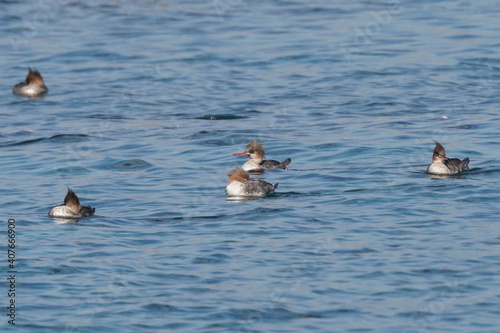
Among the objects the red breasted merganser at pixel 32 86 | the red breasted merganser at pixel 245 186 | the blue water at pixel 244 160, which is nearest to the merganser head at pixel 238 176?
the red breasted merganser at pixel 245 186

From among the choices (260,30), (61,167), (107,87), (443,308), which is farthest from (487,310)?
(260,30)

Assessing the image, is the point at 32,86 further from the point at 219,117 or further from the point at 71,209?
the point at 71,209

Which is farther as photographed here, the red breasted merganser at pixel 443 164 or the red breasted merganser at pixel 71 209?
the red breasted merganser at pixel 443 164

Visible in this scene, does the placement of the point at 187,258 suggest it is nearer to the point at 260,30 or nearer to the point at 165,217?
the point at 165,217

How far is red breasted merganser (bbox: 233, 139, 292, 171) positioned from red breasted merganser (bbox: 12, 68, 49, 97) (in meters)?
10.6

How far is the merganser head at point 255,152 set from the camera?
Result: 934 inches

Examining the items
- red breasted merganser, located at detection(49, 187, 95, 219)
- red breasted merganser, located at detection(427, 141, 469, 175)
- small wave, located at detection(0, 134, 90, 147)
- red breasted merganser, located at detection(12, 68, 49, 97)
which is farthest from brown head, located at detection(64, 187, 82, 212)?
red breasted merganser, located at detection(12, 68, 49, 97)

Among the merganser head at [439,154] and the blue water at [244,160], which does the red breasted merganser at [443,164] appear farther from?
the blue water at [244,160]

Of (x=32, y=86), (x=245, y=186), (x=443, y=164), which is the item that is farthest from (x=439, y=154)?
(x=32, y=86)

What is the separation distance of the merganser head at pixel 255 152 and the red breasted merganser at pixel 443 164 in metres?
3.79

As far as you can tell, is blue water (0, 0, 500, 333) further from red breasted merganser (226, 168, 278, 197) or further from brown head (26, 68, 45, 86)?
brown head (26, 68, 45, 86)

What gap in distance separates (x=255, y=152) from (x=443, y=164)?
13.7 feet

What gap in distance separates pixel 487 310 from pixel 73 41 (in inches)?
1124

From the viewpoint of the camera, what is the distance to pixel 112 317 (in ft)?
49.7
